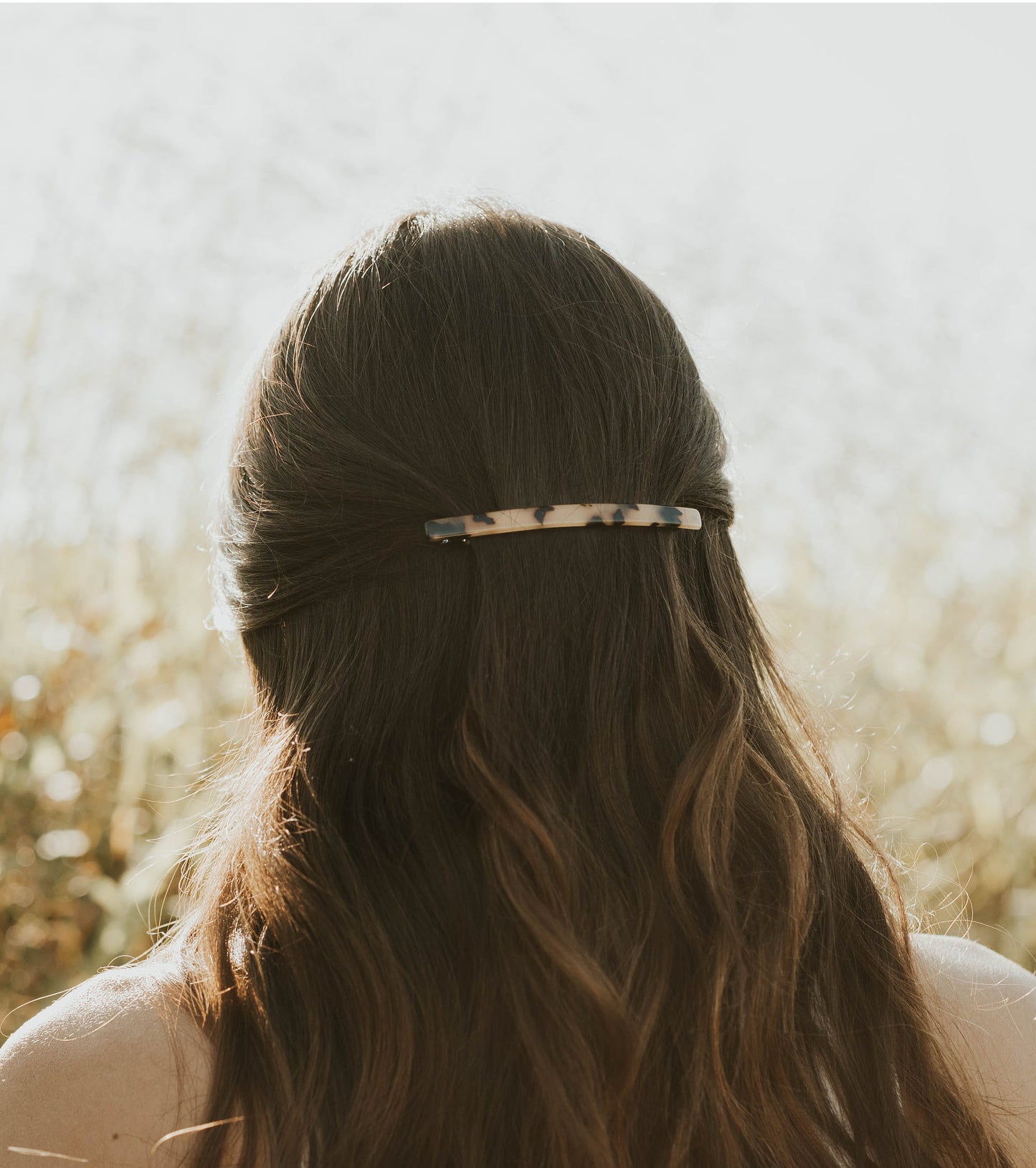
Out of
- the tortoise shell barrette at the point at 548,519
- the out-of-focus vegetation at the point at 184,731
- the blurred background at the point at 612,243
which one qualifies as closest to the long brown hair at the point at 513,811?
the tortoise shell barrette at the point at 548,519

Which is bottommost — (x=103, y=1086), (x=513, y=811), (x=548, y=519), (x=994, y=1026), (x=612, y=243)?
(x=994, y=1026)

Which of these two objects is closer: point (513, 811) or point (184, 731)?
point (513, 811)

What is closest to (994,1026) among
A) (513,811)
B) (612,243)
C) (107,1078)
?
(513,811)

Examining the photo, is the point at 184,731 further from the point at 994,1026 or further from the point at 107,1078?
the point at 994,1026

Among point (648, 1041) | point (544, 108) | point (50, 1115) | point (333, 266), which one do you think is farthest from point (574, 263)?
point (544, 108)

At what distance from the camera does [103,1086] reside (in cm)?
75

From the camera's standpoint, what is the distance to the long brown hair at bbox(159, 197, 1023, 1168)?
74 centimetres

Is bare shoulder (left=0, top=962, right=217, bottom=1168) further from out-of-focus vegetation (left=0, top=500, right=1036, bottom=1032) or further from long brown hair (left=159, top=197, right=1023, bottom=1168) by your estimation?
out-of-focus vegetation (left=0, top=500, right=1036, bottom=1032)

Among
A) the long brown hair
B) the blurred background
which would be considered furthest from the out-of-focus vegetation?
the long brown hair

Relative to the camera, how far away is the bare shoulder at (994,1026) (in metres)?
0.88

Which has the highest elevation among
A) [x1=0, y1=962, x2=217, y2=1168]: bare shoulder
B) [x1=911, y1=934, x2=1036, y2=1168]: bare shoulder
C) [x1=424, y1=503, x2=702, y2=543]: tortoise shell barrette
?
[x1=424, y1=503, x2=702, y2=543]: tortoise shell barrette

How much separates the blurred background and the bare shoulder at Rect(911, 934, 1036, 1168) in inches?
29.0

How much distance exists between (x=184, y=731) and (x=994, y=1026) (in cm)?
124

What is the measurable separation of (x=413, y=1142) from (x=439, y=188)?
31.2 inches
